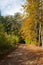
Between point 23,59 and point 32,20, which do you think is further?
point 32,20

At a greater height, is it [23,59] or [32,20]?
[32,20]

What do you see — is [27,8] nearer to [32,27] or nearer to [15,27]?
[32,27]

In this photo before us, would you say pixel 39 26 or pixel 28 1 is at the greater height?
pixel 28 1

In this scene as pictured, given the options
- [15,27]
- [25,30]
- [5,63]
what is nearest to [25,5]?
[25,30]

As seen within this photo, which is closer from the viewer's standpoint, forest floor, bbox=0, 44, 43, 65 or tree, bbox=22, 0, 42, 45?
forest floor, bbox=0, 44, 43, 65

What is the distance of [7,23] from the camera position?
3641 centimetres

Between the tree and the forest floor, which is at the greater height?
the tree

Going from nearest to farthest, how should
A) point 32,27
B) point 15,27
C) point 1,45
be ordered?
point 1,45 → point 32,27 → point 15,27

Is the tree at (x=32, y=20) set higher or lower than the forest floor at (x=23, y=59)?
higher

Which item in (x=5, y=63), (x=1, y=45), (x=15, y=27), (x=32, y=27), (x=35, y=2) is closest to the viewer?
(x=5, y=63)

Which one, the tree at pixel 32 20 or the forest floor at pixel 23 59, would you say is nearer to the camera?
the forest floor at pixel 23 59

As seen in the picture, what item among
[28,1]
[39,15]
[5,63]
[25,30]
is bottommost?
[5,63]

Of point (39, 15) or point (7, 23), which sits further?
point (7, 23)

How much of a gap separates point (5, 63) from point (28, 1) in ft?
36.9
